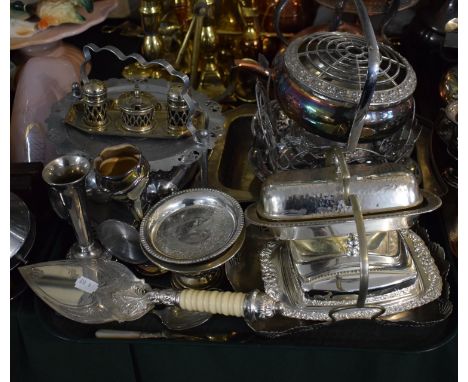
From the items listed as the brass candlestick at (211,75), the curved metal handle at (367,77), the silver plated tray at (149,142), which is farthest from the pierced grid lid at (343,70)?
the brass candlestick at (211,75)

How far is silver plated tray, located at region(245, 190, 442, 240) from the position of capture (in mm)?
651

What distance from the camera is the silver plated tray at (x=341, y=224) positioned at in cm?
65

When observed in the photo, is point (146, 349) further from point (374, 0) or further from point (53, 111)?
point (374, 0)

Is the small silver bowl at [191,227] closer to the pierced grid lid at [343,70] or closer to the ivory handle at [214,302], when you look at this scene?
the ivory handle at [214,302]

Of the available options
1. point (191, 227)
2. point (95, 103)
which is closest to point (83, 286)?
point (191, 227)

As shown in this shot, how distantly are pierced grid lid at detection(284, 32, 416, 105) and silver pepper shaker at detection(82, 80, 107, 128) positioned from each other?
31 centimetres

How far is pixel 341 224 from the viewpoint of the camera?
66 centimetres

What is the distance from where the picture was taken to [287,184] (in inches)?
26.8

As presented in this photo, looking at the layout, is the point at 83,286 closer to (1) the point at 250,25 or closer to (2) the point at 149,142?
(2) the point at 149,142

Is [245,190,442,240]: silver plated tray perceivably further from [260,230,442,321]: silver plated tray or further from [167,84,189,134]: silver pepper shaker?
[167,84,189,134]: silver pepper shaker

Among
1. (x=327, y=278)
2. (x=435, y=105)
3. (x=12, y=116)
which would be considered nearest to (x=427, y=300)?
(x=327, y=278)

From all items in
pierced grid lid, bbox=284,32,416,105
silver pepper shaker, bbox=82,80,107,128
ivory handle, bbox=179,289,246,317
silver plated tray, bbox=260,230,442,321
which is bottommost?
ivory handle, bbox=179,289,246,317

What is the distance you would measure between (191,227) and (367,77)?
1.02 ft

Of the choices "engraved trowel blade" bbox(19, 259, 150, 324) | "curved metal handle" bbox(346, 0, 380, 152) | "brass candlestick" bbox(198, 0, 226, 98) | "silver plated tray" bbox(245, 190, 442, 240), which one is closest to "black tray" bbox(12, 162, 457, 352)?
"engraved trowel blade" bbox(19, 259, 150, 324)
